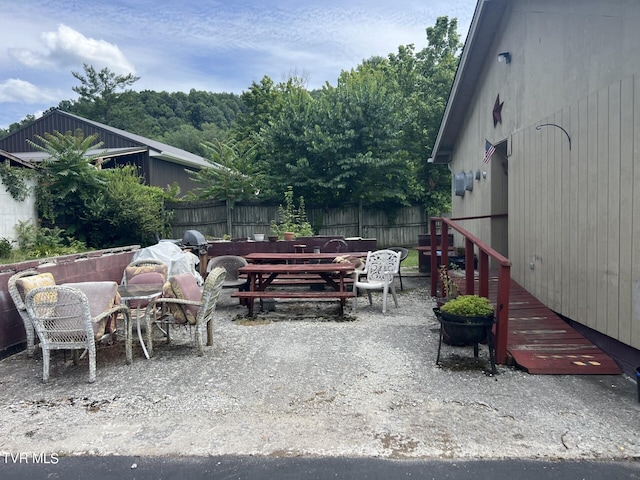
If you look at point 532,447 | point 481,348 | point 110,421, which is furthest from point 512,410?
point 110,421

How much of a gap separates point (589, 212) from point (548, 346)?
4.40ft

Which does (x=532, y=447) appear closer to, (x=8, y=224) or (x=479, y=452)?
(x=479, y=452)

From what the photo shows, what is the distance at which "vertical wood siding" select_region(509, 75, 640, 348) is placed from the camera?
3.53 m

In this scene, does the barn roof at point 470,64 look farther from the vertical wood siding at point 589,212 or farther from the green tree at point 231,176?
the green tree at point 231,176

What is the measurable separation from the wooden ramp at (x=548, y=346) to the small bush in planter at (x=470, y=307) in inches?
20.2

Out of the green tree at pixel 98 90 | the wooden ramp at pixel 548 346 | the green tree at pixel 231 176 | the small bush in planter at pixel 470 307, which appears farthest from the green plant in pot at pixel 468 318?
the green tree at pixel 98 90

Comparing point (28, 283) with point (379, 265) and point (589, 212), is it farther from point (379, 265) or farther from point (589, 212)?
point (589, 212)

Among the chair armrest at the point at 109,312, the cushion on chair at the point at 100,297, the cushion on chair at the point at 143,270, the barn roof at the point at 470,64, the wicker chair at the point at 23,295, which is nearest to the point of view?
the chair armrest at the point at 109,312

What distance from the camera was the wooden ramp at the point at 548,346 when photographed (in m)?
3.74

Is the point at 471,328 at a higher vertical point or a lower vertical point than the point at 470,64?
lower

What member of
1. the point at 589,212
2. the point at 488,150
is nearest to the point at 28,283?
the point at 589,212

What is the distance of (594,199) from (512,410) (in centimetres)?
222

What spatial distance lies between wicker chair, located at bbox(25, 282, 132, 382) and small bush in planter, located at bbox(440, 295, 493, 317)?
10.3ft

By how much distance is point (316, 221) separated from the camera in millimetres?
14641
